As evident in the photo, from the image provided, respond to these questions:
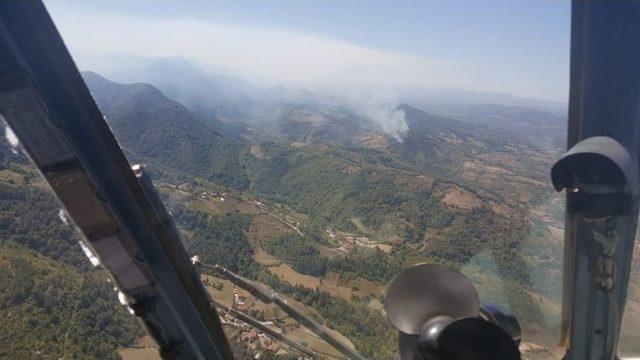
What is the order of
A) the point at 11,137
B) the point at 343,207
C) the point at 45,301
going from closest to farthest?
1. the point at 11,137
2. the point at 45,301
3. the point at 343,207

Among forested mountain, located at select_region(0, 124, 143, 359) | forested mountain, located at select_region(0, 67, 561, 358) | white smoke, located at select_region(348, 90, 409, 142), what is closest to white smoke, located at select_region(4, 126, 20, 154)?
forested mountain, located at select_region(0, 67, 561, 358)

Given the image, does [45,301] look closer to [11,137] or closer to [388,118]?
[11,137]

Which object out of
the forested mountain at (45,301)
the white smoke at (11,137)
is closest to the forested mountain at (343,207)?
the forested mountain at (45,301)

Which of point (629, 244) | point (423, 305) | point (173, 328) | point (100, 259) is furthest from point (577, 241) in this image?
point (100, 259)

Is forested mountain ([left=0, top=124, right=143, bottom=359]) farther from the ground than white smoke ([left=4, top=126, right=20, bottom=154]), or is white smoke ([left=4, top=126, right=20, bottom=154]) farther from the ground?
white smoke ([left=4, top=126, right=20, bottom=154])

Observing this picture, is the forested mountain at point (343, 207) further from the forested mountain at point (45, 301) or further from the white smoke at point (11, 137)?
the white smoke at point (11, 137)

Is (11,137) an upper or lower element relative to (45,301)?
upper

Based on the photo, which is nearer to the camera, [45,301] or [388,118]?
[45,301]

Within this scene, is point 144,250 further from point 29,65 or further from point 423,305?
point 423,305

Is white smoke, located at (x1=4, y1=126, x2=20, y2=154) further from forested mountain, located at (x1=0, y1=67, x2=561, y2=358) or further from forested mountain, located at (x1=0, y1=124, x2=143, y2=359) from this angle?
forested mountain, located at (x1=0, y1=124, x2=143, y2=359)

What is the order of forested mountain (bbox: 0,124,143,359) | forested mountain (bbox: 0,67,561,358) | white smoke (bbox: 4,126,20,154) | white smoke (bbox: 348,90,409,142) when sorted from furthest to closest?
1. white smoke (bbox: 348,90,409,142)
2. forested mountain (bbox: 0,67,561,358)
3. forested mountain (bbox: 0,124,143,359)
4. white smoke (bbox: 4,126,20,154)

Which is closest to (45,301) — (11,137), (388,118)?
(11,137)
